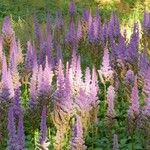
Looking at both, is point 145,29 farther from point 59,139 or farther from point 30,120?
point 59,139

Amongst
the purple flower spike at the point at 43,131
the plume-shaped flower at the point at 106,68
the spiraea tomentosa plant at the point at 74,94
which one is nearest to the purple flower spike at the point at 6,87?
the spiraea tomentosa plant at the point at 74,94

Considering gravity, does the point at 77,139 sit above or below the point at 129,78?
below

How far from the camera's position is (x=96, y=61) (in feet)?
29.4

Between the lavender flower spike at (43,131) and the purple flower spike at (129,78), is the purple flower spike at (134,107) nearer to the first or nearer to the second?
the lavender flower spike at (43,131)

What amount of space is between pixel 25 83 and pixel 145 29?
3.12 meters

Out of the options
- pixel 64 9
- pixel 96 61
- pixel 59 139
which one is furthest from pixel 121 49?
pixel 64 9

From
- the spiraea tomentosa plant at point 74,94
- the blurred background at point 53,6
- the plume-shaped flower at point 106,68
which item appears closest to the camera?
the spiraea tomentosa plant at point 74,94

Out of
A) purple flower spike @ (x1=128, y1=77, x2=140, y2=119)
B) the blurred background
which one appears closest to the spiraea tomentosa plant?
purple flower spike @ (x1=128, y1=77, x2=140, y2=119)

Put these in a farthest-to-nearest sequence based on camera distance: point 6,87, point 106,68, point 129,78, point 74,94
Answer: point 106,68 < point 129,78 < point 74,94 < point 6,87

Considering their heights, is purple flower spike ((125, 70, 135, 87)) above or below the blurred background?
below

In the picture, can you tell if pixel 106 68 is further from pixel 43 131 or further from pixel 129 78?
pixel 43 131

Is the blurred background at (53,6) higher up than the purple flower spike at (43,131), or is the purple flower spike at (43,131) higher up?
the blurred background at (53,6)

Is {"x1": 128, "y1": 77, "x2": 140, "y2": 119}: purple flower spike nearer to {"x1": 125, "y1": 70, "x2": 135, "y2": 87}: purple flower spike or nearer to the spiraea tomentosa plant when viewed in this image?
the spiraea tomentosa plant

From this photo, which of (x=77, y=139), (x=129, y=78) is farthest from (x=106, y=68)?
(x=77, y=139)
